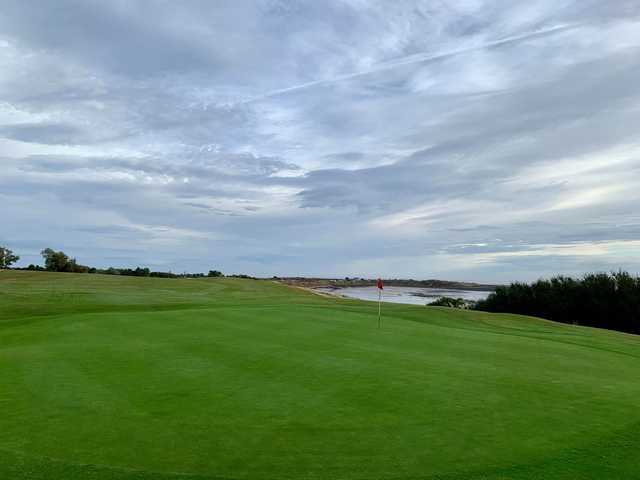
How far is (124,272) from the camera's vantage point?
2665 inches

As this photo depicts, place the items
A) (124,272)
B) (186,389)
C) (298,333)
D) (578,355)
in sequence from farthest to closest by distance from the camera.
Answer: (124,272)
(298,333)
(578,355)
(186,389)

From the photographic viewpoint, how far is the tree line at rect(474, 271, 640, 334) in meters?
37.8

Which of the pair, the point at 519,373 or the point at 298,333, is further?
the point at 298,333

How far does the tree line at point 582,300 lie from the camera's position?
37750mm

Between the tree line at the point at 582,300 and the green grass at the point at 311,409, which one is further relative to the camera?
the tree line at the point at 582,300

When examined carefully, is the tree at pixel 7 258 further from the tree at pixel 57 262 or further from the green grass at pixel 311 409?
the green grass at pixel 311 409

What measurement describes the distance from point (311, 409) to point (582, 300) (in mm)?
41737

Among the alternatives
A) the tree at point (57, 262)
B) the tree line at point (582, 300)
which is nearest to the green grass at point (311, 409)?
the tree line at point (582, 300)

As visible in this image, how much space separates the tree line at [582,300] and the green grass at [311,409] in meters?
31.2

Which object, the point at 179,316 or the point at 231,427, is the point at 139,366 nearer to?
the point at 231,427

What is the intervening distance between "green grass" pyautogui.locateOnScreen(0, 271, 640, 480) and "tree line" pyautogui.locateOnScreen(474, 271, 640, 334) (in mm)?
31215

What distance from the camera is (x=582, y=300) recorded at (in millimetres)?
41125

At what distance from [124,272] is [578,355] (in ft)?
215

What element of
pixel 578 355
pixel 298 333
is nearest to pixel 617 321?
Result: pixel 578 355
